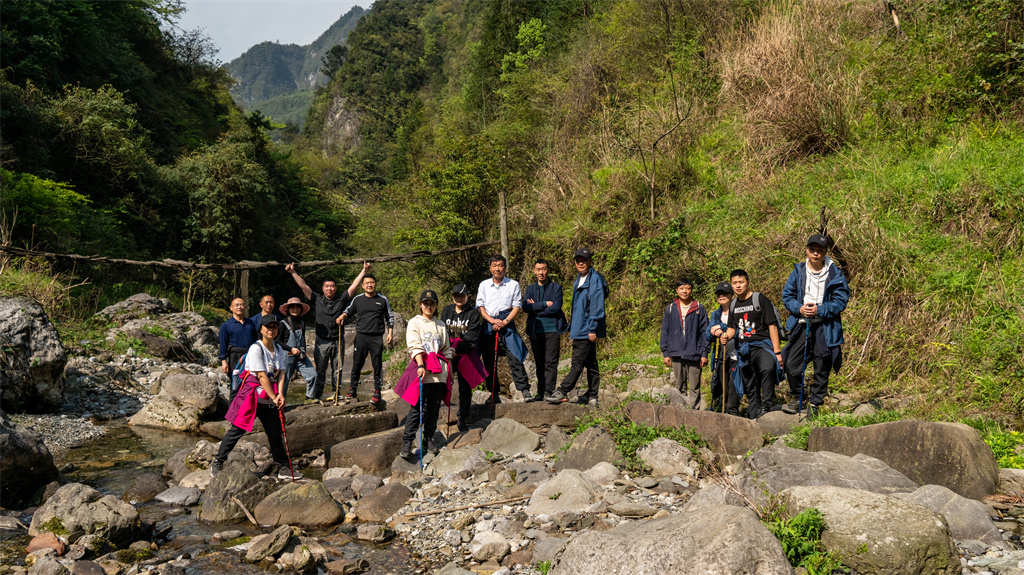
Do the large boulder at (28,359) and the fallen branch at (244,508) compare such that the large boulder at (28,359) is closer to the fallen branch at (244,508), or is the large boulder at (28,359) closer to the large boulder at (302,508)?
the fallen branch at (244,508)

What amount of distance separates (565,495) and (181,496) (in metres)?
4.47

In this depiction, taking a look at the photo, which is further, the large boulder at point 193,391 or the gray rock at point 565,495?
the large boulder at point 193,391

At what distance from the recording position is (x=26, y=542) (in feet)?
18.3

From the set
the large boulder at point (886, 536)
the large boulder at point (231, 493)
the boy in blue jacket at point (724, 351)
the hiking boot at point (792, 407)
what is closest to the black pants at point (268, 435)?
the large boulder at point (231, 493)

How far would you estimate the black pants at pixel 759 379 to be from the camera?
6.77m

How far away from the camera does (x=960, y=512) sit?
434 cm

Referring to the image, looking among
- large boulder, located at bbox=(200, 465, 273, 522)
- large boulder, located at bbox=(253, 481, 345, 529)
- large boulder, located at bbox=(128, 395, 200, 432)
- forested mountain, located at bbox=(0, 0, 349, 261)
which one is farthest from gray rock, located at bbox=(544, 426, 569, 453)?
forested mountain, located at bbox=(0, 0, 349, 261)

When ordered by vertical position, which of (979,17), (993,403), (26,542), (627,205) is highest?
(979,17)

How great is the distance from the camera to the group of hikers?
6602mm

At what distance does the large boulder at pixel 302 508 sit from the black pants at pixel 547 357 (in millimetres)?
3073

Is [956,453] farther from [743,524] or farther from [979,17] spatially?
[979,17]

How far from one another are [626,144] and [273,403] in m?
9.62

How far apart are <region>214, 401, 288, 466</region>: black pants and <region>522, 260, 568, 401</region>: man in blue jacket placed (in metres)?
3.23

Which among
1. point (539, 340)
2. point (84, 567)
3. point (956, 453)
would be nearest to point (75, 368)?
point (84, 567)
